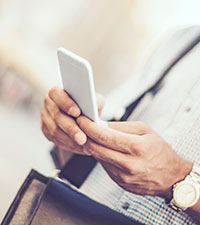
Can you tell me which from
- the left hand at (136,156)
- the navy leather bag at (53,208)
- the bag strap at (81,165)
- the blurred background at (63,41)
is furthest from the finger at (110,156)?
the blurred background at (63,41)

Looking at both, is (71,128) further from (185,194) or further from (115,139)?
(185,194)

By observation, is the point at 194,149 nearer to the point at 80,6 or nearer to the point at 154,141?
the point at 154,141

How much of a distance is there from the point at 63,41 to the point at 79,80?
5.56 feet

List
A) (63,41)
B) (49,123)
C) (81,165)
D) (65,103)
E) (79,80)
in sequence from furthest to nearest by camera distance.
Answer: (63,41)
(81,165)
(49,123)
(65,103)
(79,80)

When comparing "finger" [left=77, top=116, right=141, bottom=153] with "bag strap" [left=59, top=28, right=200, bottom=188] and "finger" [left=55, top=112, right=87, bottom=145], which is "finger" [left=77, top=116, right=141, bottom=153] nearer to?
"finger" [left=55, top=112, right=87, bottom=145]

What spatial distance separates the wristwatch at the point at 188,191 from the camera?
2.00ft

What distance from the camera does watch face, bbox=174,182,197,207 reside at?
610mm

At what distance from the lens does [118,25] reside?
7.36ft

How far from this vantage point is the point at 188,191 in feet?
2.00

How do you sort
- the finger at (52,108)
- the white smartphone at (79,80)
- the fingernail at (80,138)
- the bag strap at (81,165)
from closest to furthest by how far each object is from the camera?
the white smartphone at (79,80) < the fingernail at (80,138) < the finger at (52,108) < the bag strap at (81,165)

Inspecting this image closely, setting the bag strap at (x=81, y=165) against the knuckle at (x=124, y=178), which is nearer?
the knuckle at (x=124, y=178)

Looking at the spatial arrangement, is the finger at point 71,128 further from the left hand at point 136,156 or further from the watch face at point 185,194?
the watch face at point 185,194

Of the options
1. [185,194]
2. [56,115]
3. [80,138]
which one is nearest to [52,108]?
[56,115]

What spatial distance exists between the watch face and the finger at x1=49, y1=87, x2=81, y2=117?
291 millimetres
